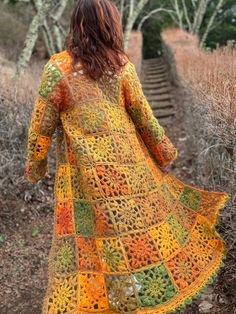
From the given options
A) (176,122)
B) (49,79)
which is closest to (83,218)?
(49,79)

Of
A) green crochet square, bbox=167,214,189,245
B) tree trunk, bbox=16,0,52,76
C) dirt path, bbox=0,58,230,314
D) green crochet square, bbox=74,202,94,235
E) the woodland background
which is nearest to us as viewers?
green crochet square, bbox=74,202,94,235

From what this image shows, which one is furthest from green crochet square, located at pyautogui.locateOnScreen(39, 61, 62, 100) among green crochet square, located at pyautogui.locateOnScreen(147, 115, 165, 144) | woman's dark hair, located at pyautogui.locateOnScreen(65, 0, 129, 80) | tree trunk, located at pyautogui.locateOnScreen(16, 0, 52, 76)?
tree trunk, located at pyautogui.locateOnScreen(16, 0, 52, 76)

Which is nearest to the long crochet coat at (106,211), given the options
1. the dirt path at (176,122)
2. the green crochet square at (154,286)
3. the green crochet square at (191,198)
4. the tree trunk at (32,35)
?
the green crochet square at (154,286)

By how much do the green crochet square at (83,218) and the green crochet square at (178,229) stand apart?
45 cm

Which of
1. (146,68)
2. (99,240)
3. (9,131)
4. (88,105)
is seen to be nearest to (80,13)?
(88,105)

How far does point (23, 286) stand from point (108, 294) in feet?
5.58

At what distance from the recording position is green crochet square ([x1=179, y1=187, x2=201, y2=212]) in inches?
94.0

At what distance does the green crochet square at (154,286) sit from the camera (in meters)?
1.97

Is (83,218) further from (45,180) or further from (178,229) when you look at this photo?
(45,180)

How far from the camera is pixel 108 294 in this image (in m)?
2.00

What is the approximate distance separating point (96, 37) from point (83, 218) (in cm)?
94

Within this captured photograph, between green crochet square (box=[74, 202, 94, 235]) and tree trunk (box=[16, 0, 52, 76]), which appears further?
tree trunk (box=[16, 0, 52, 76])

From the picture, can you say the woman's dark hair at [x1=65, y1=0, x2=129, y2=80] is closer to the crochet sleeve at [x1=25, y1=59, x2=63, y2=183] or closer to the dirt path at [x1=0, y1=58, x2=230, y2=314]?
the crochet sleeve at [x1=25, y1=59, x2=63, y2=183]

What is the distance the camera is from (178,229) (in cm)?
220
